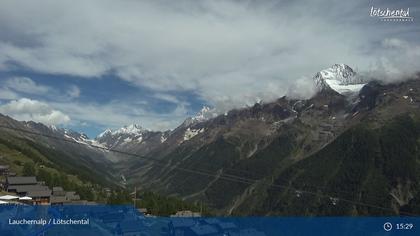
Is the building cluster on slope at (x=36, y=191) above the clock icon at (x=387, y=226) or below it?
above

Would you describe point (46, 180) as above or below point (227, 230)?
above

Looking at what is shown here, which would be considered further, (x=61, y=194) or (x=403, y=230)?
(x=61, y=194)

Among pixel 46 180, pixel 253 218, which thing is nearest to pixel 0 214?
pixel 253 218

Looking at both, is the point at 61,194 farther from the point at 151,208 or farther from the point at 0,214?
the point at 0,214

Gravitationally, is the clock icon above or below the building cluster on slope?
below

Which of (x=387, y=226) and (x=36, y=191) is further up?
(x=36, y=191)

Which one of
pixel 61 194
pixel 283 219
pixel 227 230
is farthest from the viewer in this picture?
pixel 61 194

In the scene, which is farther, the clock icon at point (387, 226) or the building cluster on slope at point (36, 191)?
the building cluster on slope at point (36, 191)

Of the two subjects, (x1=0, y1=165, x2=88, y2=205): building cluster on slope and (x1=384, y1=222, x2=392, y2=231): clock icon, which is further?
(x1=0, y1=165, x2=88, y2=205): building cluster on slope

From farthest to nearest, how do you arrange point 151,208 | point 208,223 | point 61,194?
point 61,194
point 151,208
point 208,223

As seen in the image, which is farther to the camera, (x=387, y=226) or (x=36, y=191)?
(x=36, y=191)

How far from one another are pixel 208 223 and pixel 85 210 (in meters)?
14.0

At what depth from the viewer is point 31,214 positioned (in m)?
33.3

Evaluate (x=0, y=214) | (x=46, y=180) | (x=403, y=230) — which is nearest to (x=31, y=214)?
(x=0, y=214)
